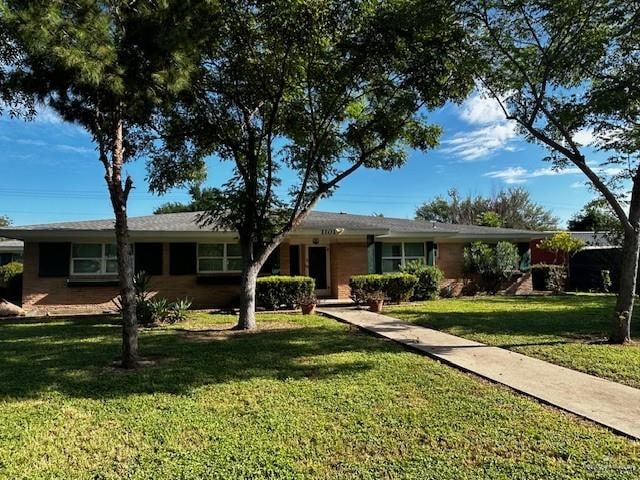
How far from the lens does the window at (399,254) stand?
19.0m

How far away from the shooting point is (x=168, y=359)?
25.1ft

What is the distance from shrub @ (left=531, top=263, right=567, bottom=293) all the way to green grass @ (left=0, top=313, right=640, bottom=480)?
16.7 m

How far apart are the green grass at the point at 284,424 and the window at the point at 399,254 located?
446 inches

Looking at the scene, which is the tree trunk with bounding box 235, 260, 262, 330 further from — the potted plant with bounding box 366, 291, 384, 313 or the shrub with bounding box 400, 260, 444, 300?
the shrub with bounding box 400, 260, 444, 300

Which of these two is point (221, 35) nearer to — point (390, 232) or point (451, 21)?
point (451, 21)

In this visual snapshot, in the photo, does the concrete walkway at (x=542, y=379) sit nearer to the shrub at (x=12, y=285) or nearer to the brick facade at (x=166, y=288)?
the brick facade at (x=166, y=288)

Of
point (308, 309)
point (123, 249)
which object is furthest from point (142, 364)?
point (308, 309)

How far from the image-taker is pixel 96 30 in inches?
236

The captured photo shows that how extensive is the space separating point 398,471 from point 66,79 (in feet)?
21.9

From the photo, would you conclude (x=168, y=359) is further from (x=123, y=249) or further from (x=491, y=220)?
(x=491, y=220)

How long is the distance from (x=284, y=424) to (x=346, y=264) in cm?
1349

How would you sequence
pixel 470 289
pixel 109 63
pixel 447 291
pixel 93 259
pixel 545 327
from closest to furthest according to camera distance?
pixel 109 63, pixel 545 327, pixel 93 259, pixel 447 291, pixel 470 289

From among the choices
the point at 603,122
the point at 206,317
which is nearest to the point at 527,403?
the point at 603,122

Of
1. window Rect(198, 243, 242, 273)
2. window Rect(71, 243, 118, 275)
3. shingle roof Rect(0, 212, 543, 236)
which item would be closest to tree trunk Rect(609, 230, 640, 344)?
shingle roof Rect(0, 212, 543, 236)
